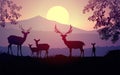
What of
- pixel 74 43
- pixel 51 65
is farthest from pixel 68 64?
pixel 74 43

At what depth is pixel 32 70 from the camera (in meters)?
29.6

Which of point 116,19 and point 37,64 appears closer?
point 37,64

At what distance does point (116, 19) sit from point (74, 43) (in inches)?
418

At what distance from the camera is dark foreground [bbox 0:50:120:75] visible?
95.7 feet

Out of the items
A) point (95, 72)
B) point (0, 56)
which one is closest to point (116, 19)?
point (0, 56)

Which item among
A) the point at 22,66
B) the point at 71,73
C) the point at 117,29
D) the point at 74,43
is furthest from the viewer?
the point at 117,29

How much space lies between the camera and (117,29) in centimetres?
4806

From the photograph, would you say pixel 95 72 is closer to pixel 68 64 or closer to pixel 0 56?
pixel 68 64

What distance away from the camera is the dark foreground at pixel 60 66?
29172 mm

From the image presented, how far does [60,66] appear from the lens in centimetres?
3097

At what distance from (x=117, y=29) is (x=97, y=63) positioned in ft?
54.4

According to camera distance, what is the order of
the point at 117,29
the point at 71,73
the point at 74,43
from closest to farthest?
1. the point at 71,73
2. the point at 74,43
3. the point at 117,29

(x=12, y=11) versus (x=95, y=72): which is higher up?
(x=12, y=11)

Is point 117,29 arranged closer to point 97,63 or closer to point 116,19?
point 116,19
